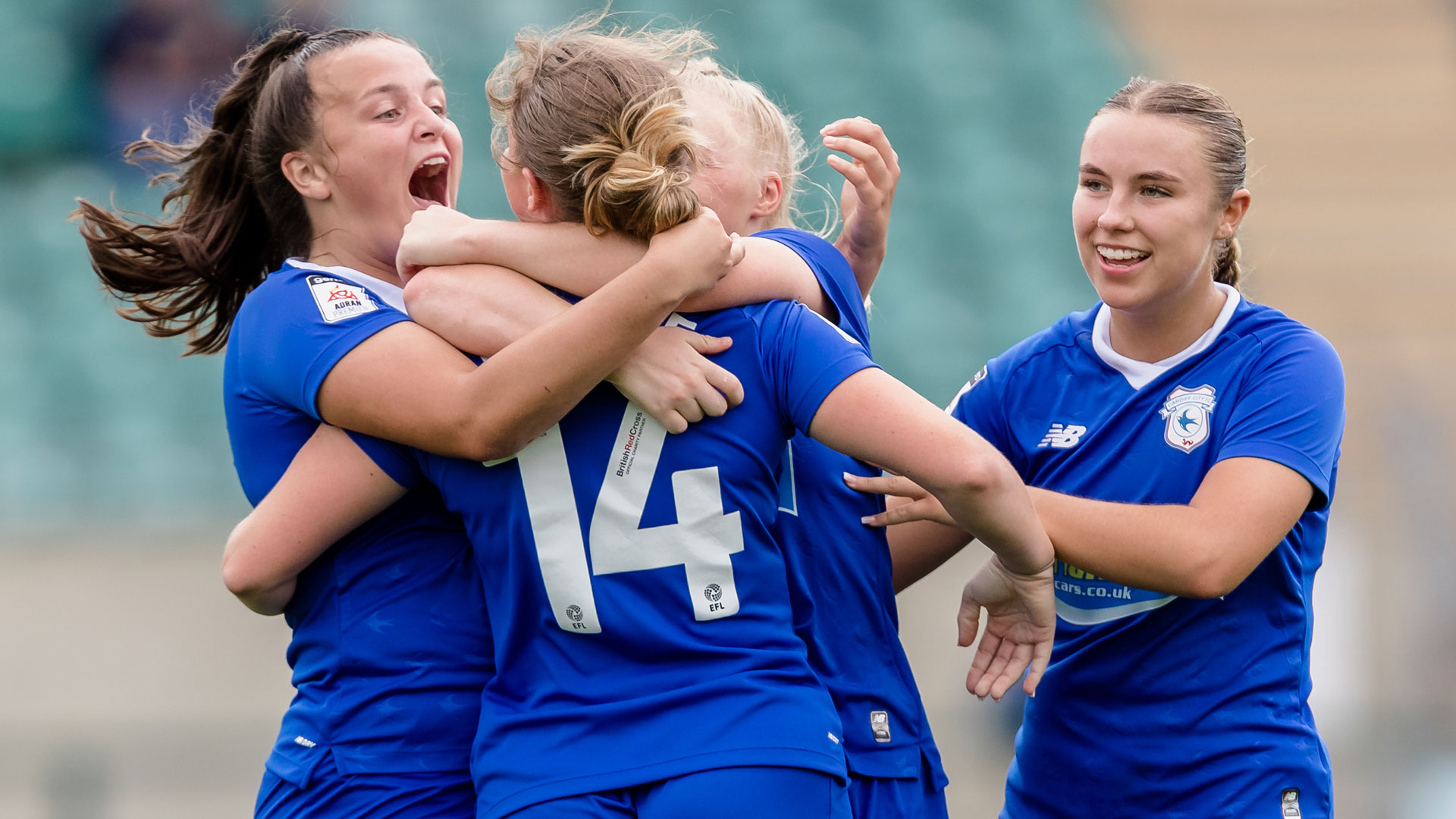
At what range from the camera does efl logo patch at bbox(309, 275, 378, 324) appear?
202cm

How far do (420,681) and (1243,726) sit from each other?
4.58 feet

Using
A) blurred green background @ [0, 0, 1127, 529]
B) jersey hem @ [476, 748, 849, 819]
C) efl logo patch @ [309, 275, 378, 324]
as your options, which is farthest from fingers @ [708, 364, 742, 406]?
blurred green background @ [0, 0, 1127, 529]

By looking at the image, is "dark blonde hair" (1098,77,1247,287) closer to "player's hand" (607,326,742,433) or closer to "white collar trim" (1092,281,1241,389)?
"white collar trim" (1092,281,1241,389)

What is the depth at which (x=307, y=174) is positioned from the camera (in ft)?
7.82

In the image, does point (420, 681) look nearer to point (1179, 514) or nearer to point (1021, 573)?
point (1021, 573)

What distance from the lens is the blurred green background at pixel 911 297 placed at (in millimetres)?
4695

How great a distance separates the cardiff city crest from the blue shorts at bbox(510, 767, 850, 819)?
3.09ft

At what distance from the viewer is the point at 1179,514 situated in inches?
84.3

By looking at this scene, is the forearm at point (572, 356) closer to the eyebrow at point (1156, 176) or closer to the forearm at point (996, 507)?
the forearm at point (996, 507)

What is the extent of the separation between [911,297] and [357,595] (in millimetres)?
5158

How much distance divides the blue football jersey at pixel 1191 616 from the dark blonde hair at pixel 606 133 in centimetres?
97

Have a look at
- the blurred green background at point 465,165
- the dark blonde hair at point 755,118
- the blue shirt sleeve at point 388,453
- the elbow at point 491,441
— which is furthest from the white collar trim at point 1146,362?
the blurred green background at point 465,165

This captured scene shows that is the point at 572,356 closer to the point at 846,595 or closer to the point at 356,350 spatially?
the point at 356,350

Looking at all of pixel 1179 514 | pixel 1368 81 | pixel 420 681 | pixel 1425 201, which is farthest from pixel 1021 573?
pixel 1368 81
